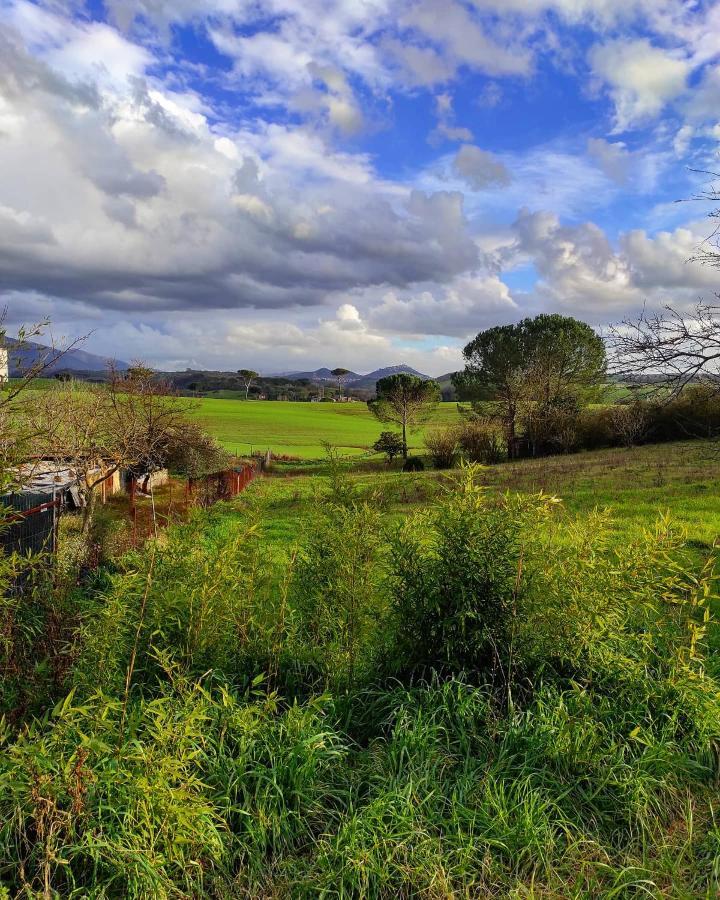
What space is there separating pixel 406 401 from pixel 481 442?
14.2 meters

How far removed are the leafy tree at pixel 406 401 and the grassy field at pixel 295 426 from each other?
2589mm

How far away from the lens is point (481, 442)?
32.1m

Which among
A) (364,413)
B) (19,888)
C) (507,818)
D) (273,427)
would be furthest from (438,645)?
(364,413)

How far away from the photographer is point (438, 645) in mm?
4352

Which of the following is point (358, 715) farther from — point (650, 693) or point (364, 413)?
point (364, 413)

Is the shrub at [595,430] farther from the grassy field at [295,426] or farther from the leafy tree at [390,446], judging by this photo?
the grassy field at [295,426]

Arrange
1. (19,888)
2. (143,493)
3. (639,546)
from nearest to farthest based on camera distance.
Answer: (19,888), (639,546), (143,493)

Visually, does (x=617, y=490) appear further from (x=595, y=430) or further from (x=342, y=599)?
(x=595, y=430)

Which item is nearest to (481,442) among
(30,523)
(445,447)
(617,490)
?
(445,447)

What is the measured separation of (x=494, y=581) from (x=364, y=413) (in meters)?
77.0

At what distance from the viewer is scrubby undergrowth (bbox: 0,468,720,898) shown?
2688 millimetres

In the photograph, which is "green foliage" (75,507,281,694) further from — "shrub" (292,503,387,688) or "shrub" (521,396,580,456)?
"shrub" (521,396,580,456)

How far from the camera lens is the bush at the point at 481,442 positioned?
32.0m

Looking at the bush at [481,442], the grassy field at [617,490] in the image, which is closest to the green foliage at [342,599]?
the grassy field at [617,490]
